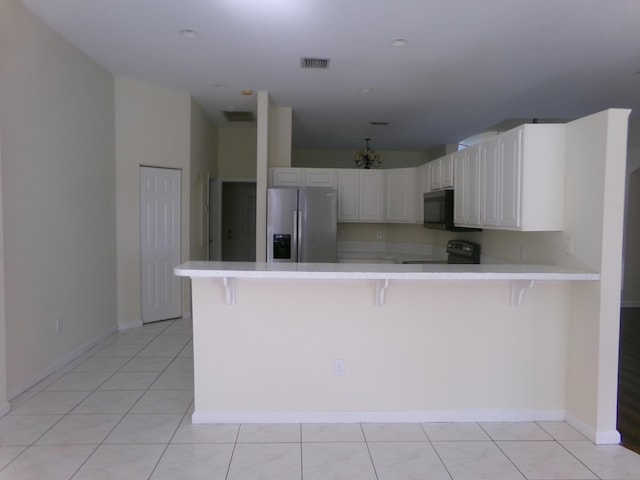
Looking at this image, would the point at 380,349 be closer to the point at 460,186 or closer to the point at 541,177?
the point at 541,177

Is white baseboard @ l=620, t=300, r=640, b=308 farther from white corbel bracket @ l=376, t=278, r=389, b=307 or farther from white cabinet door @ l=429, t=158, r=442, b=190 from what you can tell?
white corbel bracket @ l=376, t=278, r=389, b=307

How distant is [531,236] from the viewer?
3.28 metres

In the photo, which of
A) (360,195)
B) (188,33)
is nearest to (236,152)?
(360,195)

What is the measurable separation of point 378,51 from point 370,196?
2.51 metres

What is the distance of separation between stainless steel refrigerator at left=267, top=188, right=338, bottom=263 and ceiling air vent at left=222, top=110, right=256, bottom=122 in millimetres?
1667

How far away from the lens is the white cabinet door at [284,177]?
537cm

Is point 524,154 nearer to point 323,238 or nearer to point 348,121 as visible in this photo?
point 323,238

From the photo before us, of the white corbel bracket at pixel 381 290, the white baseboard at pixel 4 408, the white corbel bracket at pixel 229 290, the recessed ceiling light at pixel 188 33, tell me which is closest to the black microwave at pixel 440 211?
the white corbel bracket at pixel 381 290

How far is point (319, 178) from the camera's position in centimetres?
569

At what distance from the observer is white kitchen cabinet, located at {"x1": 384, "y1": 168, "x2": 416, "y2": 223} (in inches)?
227

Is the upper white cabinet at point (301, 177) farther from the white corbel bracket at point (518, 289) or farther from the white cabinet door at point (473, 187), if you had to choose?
the white corbel bracket at point (518, 289)

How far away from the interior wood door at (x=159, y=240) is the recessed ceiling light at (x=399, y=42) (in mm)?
2985

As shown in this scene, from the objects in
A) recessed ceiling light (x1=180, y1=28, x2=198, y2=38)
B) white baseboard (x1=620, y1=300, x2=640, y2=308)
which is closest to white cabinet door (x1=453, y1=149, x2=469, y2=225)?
recessed ceiling light (x1=180, y1=28, x2=198, y2=38)

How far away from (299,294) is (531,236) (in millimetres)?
1853
